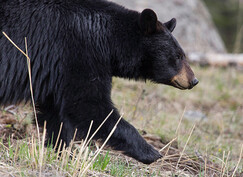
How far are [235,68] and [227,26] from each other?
24.4 feet

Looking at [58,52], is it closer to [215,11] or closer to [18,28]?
[18,28]

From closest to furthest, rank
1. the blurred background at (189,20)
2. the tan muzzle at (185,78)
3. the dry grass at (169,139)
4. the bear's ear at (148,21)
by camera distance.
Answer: the dry grass at (169,139) → the bear's ear at (148,21) → the tan muzzle at (185,78) → the blurred background at (189,20)

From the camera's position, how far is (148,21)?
3.55 m

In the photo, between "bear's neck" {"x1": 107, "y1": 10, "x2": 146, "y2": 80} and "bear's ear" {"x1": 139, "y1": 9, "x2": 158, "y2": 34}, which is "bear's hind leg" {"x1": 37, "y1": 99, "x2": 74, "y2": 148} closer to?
"bear's neck" {"x1": 107, "y1": 10, "x2": 146, "y2": 80}

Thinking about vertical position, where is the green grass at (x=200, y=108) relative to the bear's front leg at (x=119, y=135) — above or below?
below

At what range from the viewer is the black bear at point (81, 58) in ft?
10.4

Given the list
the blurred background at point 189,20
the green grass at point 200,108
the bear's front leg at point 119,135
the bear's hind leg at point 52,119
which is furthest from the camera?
the blurred background at point 189,20

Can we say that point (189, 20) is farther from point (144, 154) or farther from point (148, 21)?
point (144, 154)

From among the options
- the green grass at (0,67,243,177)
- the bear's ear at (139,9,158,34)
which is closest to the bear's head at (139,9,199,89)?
the bear's ear at (139,9,158,34)

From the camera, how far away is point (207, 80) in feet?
26.0

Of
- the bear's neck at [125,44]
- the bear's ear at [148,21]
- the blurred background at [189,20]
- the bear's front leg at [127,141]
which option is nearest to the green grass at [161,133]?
the bear's front leg at [127,141]

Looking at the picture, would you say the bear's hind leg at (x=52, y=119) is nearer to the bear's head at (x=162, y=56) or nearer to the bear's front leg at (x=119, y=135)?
the bear's front leg at (x=119, y=135)

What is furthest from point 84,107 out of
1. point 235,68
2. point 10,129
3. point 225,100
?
point 235,68

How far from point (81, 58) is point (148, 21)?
756 millimetres
